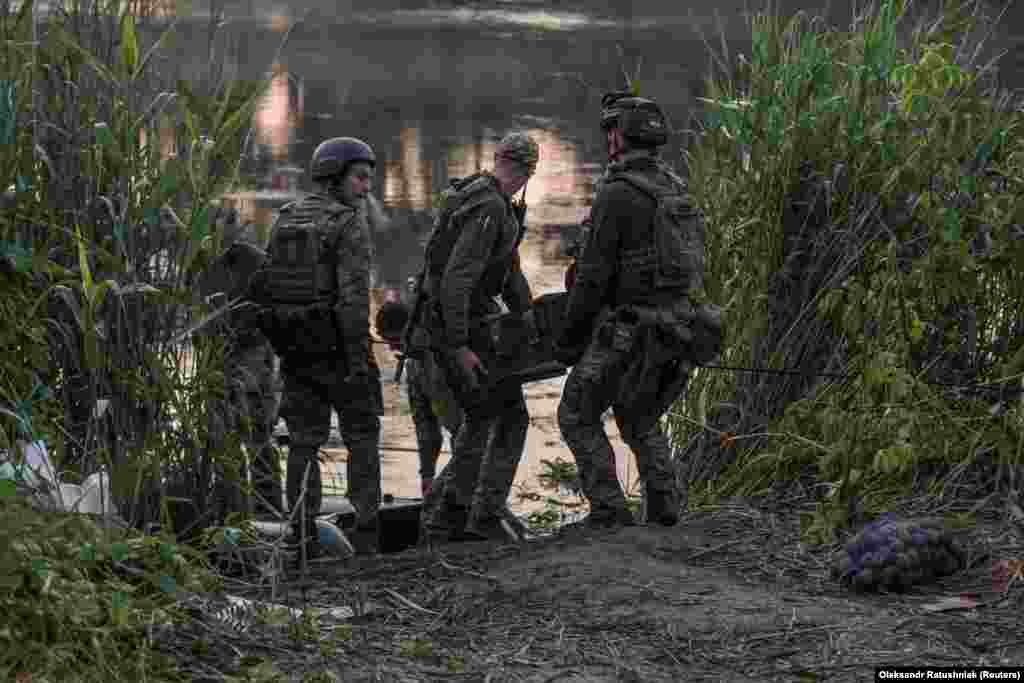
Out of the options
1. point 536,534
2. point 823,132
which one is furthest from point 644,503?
point 823,132

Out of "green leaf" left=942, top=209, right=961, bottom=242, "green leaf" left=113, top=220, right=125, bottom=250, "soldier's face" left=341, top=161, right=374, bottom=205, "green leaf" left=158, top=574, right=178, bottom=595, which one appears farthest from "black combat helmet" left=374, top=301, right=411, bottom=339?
"green leaf" left=158, top=574, right=178, bottom=595

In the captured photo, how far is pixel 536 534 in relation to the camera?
7367mm

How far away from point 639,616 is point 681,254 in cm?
156

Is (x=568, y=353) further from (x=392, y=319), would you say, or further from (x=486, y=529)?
(x=392, y=319)

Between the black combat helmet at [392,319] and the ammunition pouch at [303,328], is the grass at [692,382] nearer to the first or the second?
the ammunition pouch at [303,328]

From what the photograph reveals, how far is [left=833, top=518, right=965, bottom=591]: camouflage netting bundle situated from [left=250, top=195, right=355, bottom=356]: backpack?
2.12 meters

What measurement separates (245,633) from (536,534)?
2.81m

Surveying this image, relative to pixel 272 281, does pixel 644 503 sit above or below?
below

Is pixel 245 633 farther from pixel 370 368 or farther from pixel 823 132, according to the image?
pixel 823 132

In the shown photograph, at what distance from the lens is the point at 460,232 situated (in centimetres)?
671

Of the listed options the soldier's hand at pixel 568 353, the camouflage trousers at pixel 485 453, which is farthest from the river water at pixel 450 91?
the soldier's hand at pixel 568 353

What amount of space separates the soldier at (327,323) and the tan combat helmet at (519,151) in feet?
1.76

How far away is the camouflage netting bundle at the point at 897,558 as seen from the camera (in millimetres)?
A: 5637

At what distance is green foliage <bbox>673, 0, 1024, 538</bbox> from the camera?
6445 mm
